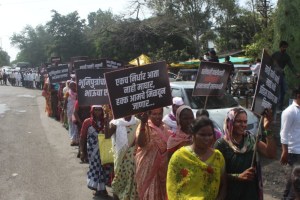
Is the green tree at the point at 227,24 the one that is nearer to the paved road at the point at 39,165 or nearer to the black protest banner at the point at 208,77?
the paved road at the point at 39,165

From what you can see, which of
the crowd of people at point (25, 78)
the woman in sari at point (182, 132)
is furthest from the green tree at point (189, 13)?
the woman in sari at point (182, 132)

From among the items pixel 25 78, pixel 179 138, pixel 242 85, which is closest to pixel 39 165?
pixel 179 138

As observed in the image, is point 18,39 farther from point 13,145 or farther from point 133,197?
point 133,197

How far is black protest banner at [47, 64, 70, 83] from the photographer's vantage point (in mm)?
13531

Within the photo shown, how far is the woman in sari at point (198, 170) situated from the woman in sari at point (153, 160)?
134 centimetres

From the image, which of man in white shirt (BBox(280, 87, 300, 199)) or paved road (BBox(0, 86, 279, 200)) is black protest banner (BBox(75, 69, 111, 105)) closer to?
paved road (BBox(0, 86, 279, 200))

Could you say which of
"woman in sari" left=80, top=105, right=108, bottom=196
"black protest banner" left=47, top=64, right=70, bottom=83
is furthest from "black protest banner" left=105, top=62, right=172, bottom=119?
"black protest banner" left=47, top=64, right=70, bottom=83

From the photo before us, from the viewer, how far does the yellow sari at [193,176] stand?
11.5ft

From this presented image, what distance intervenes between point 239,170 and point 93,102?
3316mm

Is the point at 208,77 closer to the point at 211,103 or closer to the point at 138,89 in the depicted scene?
the point at 138,89

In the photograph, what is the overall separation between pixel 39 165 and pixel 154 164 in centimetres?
467

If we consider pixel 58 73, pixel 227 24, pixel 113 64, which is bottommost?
pixel 58 73

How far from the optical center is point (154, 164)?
16.4 ft

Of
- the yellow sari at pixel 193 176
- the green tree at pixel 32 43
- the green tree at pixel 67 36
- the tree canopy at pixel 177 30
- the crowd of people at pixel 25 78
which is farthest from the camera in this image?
Result: the green tree at pixel 32 43
